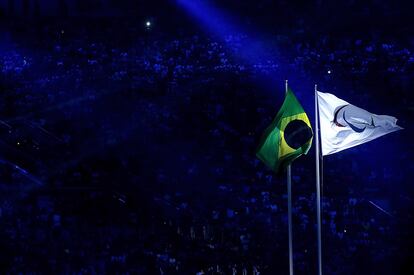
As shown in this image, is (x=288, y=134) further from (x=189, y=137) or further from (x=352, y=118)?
(x=189, y=137)

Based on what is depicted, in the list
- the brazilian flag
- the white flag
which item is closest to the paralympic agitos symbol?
the white flag

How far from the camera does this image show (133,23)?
2725cm

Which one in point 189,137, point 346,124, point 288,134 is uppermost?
point 189,137

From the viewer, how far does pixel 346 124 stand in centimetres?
1206

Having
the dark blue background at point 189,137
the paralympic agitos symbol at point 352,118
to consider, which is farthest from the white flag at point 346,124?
the dark blue background at point 189,137

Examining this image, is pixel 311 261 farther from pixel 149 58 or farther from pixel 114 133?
pixel 149 58

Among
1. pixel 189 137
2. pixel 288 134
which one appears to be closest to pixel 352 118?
pixel 288 134

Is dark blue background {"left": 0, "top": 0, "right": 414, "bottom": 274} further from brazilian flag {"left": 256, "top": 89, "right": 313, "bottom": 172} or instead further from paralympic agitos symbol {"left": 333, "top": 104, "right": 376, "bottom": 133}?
paralympic agitos symbol {"left": 333, "top": 104, "right": 376, "bottom": 133}

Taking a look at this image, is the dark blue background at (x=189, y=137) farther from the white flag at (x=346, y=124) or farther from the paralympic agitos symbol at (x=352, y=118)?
the paralympic agitos symbol at (x=352, y=118)

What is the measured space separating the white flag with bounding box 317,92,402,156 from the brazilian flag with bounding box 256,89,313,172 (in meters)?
0.29

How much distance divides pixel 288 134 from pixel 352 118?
0.81 m

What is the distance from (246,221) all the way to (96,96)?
6.54m

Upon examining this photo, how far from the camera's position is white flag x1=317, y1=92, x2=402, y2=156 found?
474 inches

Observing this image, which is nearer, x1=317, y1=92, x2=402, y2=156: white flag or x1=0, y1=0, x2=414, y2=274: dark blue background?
x1=317, y1=92, x2=402, y2=156: white flag
